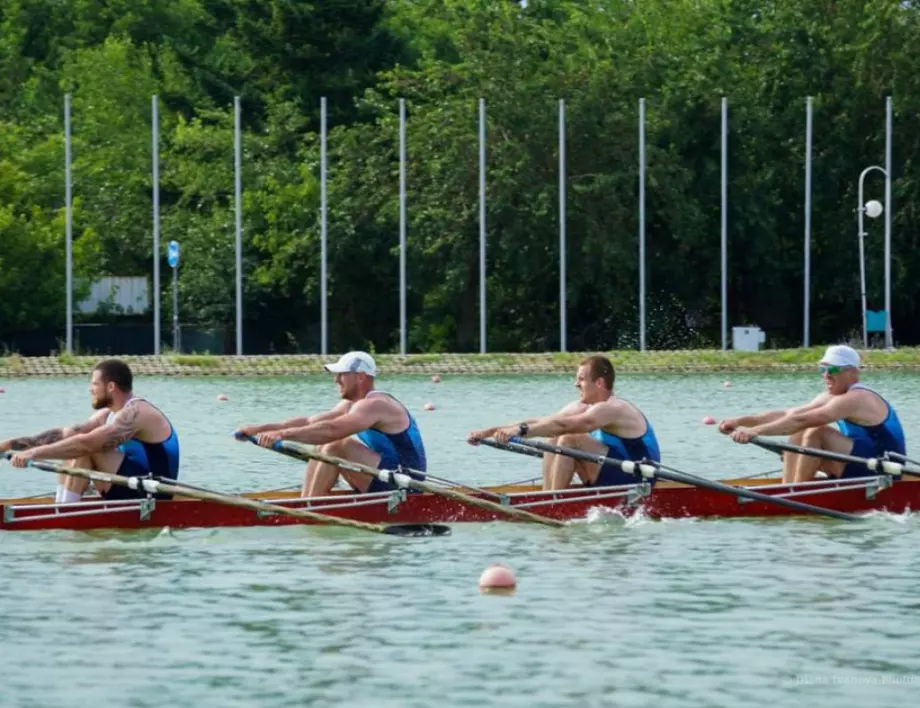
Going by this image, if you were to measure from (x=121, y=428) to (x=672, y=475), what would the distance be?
4.55m

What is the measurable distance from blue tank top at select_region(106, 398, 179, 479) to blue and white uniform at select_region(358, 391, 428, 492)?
1524 mm

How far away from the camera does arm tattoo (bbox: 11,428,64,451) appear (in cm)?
1737

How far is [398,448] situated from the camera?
60.5 feet

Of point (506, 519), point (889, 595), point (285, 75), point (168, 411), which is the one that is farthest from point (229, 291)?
point (889, 595)

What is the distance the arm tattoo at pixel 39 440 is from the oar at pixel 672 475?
3.60 m

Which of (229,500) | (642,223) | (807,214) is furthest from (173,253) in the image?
(229,500)

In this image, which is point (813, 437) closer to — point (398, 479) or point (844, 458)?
point (844, 458)

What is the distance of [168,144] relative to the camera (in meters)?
67.4

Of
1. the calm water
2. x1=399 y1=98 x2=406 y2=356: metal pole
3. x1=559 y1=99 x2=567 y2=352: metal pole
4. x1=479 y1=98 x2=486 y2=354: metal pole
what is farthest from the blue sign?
the calm water

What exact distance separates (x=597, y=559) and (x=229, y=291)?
4206cm

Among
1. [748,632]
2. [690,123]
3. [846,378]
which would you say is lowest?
[748,632]

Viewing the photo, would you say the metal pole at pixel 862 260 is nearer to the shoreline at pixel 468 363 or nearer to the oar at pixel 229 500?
the shoreline at pixel 468 363

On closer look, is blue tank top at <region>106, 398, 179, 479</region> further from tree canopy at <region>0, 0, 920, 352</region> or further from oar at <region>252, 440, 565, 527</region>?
tree canopy at <region>0, 0, 920, 352</region>

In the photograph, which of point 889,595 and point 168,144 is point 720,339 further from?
point 889,595
